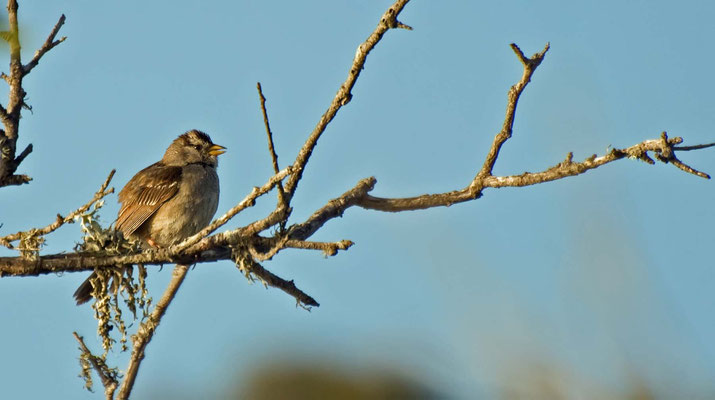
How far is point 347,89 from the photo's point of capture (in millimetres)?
3342

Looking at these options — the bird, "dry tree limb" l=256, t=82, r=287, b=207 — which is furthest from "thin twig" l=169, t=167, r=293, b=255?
the bird

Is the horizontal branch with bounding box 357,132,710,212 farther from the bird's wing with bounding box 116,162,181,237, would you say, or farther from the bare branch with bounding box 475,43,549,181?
the bird's wing with bounding box 116,162,181,237

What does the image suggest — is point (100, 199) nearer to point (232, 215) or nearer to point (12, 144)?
point (12, 144)

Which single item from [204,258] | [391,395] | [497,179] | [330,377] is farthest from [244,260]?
[330,377]

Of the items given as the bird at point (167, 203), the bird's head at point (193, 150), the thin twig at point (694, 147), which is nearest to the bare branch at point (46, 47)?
the thin twig at point (694, 147)

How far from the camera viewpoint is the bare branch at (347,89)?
325 centimetres

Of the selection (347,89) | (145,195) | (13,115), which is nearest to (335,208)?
(347,89)

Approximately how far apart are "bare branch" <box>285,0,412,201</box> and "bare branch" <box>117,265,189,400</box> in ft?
3.89

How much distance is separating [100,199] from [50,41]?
35.8 inches

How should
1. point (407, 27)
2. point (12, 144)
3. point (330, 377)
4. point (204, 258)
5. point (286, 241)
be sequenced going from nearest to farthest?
point (407, 27)
point (286, 241)
point (12, 144)
point (204, 258)
point (330, 377)

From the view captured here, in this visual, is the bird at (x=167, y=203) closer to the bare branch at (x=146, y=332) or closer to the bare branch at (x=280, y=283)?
the bare branch at (x=146, y=332)

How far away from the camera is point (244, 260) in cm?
382

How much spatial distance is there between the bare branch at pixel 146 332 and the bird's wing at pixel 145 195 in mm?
2455

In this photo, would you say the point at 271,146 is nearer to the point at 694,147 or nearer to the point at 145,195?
the point at 694,147
